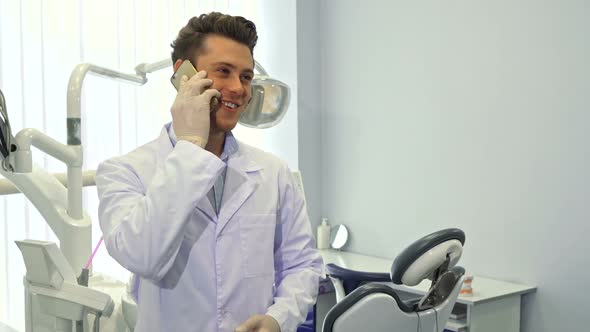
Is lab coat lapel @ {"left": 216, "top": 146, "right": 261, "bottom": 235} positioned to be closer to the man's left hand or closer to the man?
the man

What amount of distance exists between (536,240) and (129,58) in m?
1.91

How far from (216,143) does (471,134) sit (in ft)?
5.81

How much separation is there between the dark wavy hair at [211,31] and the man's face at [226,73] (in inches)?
0.5

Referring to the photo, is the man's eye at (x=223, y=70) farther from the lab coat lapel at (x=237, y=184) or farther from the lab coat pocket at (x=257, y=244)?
the lab coat pocket at (x=257, y=244)

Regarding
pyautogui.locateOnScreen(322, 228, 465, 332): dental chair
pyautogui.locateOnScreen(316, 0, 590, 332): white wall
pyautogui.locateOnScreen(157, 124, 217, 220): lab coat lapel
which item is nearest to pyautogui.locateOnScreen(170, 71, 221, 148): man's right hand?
pyautogui.locateOnScreen(157, 124, 217, 220): lab coat lapel

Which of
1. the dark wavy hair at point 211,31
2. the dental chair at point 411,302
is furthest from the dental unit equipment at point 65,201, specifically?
the dental chair at point 411,302

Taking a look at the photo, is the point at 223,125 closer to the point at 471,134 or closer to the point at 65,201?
the point at 65,201

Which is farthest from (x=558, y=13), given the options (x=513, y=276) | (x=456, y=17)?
(x=513, y=276)

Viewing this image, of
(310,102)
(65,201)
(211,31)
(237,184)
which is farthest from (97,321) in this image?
(310,102)

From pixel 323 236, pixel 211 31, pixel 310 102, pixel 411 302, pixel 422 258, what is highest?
pixel 211 31

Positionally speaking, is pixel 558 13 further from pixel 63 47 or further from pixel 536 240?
pixel 63 47

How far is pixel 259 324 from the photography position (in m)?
1.18

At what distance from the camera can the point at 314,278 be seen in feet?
4.31

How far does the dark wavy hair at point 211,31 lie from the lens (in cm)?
126
